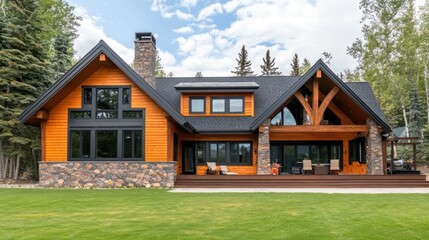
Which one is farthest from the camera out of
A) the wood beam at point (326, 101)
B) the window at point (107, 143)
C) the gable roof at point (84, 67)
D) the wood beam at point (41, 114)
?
the wood beam at point (326, 101)

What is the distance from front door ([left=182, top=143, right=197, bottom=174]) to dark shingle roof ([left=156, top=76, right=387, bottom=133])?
4.23 feet

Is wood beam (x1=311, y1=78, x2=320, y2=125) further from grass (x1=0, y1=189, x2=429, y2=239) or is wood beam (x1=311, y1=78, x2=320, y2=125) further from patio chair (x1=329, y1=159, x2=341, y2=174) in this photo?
grass (x1=0, y1=189, x2=429, y2=239)

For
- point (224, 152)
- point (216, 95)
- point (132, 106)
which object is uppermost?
point (216, 95)

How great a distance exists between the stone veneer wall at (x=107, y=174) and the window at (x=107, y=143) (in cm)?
40

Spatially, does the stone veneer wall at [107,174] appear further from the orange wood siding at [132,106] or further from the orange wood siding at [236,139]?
the orange wood siding at [236,139]

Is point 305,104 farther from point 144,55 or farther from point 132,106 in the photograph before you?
point 144,55

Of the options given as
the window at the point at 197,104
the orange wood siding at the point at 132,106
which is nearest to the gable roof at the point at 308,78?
the window at the point at 197,104

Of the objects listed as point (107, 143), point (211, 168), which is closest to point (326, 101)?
point (211, 168)

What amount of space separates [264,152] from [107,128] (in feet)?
22.7

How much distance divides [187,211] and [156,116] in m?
7.93

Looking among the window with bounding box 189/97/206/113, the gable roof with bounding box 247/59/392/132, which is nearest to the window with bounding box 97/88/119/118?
the window with bounding box 189/97/206/113

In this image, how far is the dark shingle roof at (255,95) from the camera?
18.9 m

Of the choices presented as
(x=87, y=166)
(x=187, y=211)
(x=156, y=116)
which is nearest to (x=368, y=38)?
(x=156, y=116)

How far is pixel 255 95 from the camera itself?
21297 millimetres
